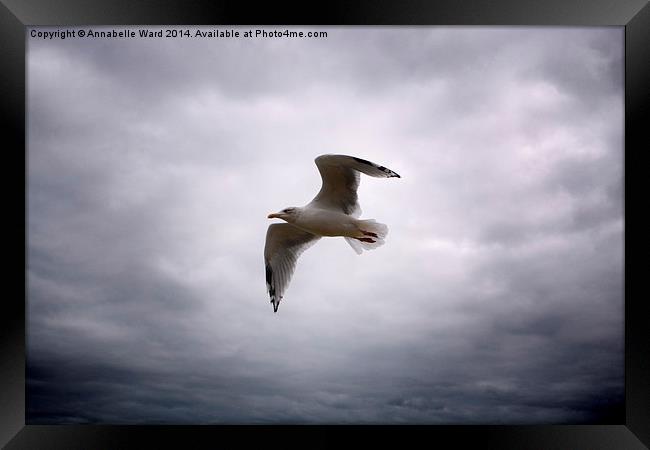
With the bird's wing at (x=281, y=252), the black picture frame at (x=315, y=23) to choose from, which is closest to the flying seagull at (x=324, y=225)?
the bird's wing at (x=281, y=252)

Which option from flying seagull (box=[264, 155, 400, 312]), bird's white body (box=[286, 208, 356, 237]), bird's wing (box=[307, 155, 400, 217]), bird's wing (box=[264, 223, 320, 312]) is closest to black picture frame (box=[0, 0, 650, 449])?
bird's wing (box=[307, 155, 400, 217])

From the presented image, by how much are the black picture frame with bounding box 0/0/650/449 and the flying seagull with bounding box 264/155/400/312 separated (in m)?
0.86

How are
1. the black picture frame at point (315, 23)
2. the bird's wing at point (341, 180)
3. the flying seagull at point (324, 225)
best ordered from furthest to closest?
the flying seagull at point (324, 225)
the bird's wing at point (341, 180)
the black picture frame at point (315, 23)

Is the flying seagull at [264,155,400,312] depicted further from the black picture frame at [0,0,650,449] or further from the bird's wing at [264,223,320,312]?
the black picture frame at [0,0,650,449]

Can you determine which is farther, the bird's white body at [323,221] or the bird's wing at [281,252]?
the bird's wing at [281,252]

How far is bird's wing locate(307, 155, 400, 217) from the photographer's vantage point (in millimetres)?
3562

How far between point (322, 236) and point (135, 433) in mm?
1578

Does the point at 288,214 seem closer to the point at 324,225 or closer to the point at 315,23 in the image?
the point at 324,225

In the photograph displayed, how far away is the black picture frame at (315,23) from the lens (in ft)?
10.5

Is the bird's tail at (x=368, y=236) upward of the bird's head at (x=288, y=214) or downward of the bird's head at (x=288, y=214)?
downward

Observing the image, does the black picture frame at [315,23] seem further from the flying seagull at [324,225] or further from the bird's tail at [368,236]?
the bird's tail at [368,236]

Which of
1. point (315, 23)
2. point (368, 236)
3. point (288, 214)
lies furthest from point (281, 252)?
point (315, 23)

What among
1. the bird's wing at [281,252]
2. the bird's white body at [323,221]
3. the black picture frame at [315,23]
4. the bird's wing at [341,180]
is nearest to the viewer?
the black picture frame at [315,23]

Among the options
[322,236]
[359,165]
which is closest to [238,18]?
[359,165]
